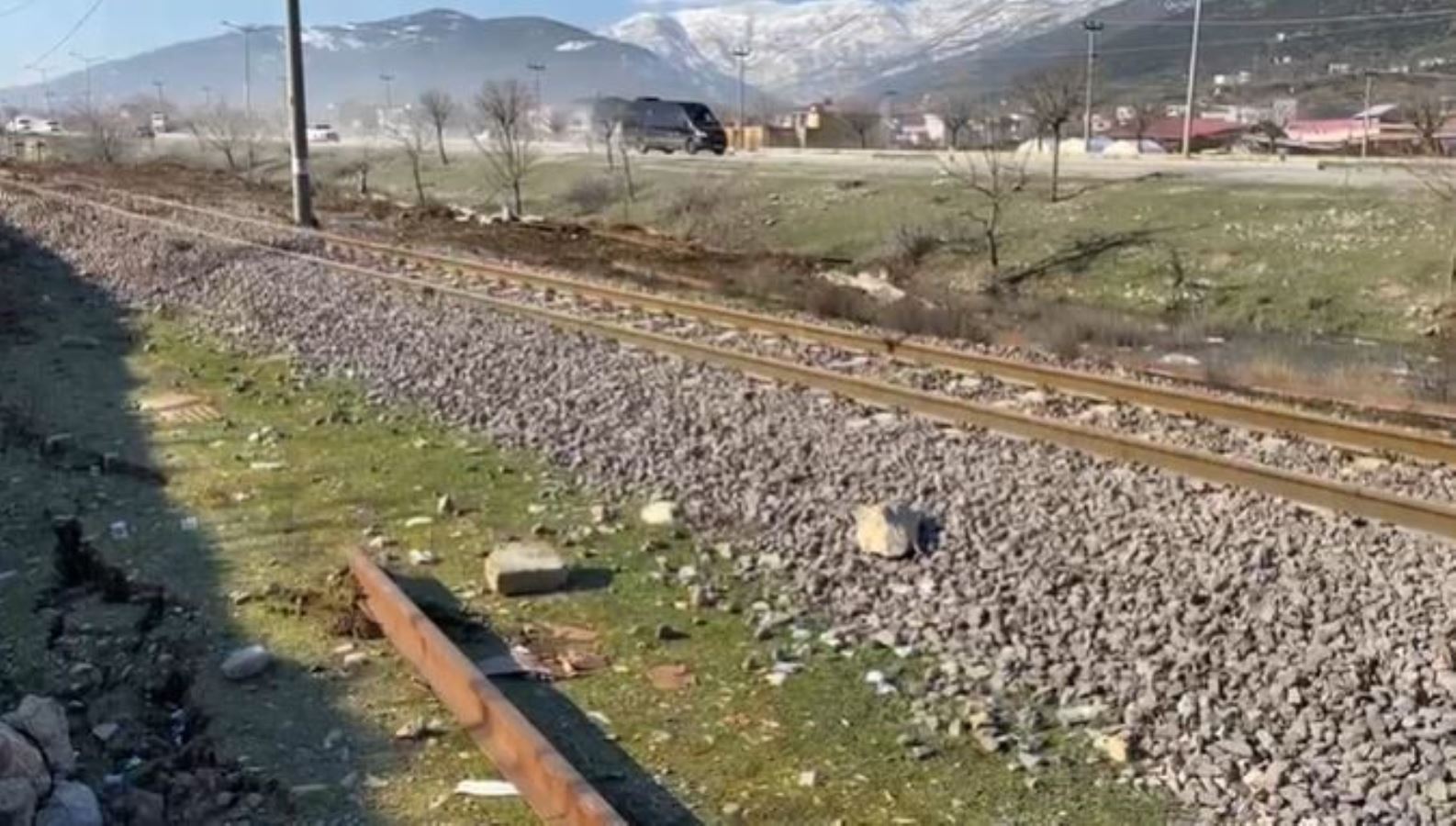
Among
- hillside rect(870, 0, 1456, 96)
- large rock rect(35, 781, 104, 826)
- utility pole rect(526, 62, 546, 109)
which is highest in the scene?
hillside rect(870, 0, 1456, 96)

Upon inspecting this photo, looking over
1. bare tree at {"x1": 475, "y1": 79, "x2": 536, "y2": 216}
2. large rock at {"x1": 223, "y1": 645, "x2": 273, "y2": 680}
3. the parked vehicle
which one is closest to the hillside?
the parked vehicle

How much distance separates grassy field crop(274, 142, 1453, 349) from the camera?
82.1 feet

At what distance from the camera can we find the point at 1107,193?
116ft

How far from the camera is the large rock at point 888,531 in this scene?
313 inches

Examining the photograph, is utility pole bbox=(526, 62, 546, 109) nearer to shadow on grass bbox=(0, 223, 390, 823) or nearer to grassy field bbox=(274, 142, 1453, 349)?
grassy field bbox=(274, 142, 1453, 349)

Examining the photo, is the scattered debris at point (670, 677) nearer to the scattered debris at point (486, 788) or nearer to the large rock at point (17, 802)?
the scattered debris at point (486, 788)

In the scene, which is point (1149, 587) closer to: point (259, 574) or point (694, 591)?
point (694, 591)

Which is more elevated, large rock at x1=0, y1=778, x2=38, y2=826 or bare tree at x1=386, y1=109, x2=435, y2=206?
bare tree at x1=386, y1=109, x2=435, y2=206

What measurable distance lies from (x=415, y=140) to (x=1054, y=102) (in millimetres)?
37535

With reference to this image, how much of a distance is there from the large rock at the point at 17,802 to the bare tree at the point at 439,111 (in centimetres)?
6052

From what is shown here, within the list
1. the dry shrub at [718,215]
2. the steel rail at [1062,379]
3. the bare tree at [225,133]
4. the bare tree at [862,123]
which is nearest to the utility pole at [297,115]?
the steel rail at [1062,379]

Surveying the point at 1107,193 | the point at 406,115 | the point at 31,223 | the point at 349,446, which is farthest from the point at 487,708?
the point at 406,115

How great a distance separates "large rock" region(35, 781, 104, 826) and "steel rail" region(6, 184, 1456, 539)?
22.5 ft

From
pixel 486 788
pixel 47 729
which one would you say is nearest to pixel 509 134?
pixel 47 729
